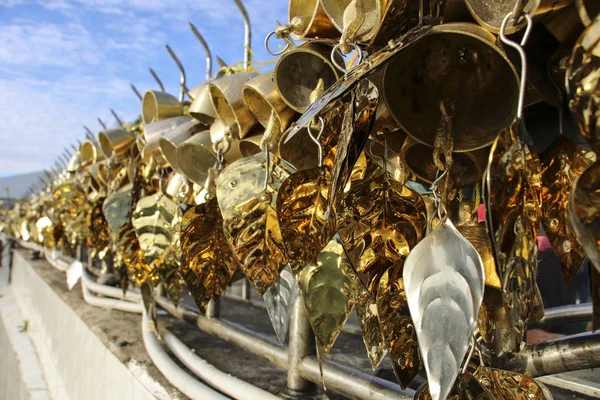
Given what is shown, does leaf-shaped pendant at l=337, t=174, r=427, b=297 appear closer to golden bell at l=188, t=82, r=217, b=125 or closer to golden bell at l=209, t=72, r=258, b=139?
golden bell at l=209, t=72, r=258, b=139

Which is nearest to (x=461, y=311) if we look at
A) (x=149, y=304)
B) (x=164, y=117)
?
(x=164, y=117)

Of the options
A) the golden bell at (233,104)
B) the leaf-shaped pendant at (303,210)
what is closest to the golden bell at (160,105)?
the golden bell at (233,104)

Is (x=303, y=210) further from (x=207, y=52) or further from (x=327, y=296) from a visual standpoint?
(x=207, y=52)

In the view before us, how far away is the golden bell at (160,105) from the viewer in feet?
3.47

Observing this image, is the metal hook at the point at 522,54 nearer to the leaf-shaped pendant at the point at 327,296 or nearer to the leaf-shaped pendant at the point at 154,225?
the leaf-shaped pendant at the point at 327,296

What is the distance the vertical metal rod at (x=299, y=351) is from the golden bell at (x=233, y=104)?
256mm

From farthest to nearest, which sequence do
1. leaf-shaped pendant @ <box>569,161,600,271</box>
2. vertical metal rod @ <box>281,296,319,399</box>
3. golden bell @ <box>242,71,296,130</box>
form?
vertical metal rod @ <box>281,296,319,399</box>
golden bell @ <box>242,71,296,130</box>
leaf-shaped pendant @ <box>569,161,600,271</box>

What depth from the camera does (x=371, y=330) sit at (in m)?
0.45

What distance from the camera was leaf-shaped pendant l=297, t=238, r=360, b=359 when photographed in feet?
1.57

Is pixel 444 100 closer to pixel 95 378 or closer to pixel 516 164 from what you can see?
pixel 516 164

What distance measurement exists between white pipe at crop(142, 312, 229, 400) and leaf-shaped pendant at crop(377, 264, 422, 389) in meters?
0.59

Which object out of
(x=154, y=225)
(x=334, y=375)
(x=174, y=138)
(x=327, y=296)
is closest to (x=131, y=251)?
(x=154, y=225)

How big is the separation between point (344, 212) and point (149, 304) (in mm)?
1056

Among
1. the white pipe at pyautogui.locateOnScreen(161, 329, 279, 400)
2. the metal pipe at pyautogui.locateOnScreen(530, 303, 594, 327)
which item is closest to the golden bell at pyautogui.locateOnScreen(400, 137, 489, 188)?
the white pipe at pyautogui.locateOnScreen(161, 329, 279, 400)
